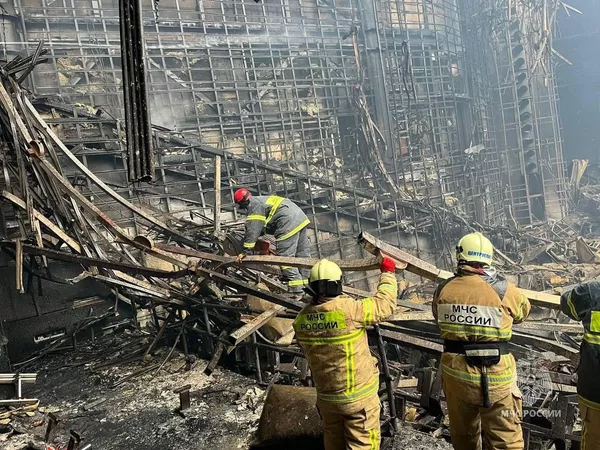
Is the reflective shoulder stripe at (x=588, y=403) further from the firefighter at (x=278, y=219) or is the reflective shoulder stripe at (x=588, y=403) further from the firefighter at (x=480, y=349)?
the firefighter at (x=278, y=219)

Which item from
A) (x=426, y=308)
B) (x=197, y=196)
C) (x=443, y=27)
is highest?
(x=443, y=27)

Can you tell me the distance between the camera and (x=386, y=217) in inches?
476

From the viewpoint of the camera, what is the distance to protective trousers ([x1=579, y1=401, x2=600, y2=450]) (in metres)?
2.80

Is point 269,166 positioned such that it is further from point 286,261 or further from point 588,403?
point 588,403

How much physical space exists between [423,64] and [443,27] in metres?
2.43

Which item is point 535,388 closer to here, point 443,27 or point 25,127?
point 25,127

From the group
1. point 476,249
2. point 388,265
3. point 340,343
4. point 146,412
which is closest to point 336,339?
point 340,343

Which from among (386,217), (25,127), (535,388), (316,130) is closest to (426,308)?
(535,388)

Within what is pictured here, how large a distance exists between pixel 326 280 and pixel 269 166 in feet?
26.0

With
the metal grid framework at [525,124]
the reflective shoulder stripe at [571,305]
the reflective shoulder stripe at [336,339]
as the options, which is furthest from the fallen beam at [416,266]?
the metal grid framework at [525,124]

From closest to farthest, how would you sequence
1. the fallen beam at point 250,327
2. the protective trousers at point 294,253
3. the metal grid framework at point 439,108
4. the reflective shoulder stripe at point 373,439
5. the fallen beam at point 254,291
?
the reflective shoulder stripe at point 373,439, the fallen beam at point 250,327, the fallen beam at point 254,291, the protective trousers at point 294,253, the metal grid framework at point 439,108

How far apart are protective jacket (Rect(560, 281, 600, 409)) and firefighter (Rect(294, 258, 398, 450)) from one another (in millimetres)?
1176

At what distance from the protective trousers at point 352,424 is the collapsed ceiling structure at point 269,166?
65cm

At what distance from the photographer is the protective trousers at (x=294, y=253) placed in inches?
240
